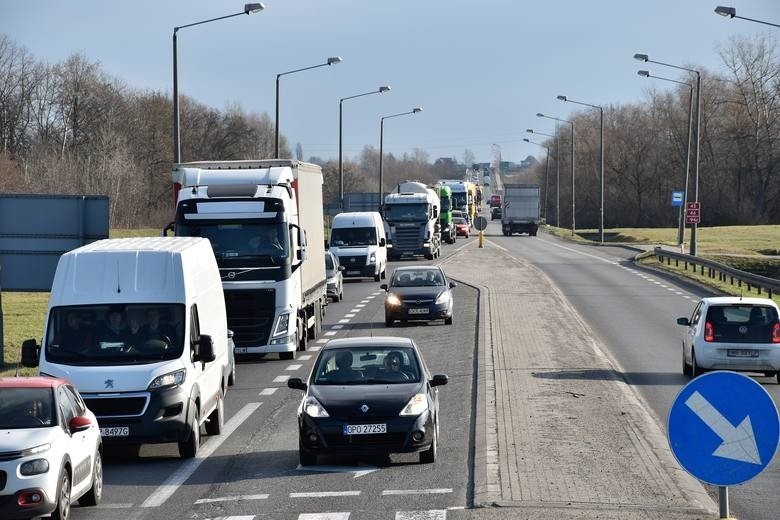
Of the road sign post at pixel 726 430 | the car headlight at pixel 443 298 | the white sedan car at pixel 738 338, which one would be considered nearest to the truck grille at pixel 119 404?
the road sign post at pixel 726 430

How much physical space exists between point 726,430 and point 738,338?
15.0 meters

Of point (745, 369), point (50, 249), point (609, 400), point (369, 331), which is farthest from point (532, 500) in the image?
point (369, 331)

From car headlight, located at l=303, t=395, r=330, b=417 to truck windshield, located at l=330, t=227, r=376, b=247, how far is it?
3593cm

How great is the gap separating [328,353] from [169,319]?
6.67 ft

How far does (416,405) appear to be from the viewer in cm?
1468

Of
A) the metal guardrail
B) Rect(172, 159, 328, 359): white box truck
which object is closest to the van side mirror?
Rect(172, 159, 328, 359): white box truck

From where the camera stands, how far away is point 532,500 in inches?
476

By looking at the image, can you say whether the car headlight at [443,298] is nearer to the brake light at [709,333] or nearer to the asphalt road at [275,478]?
the brake light at [709,333]

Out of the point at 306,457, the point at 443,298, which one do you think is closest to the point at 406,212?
the point at 443,298

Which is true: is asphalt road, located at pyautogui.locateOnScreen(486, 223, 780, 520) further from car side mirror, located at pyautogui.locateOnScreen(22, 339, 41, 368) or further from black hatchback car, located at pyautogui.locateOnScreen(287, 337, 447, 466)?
car side mirror, located at pyautogui.locateOnScreen(22, 339, 41, 368)

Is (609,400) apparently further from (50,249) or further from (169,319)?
(50,249)

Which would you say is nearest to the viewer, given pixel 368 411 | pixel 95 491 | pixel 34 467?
pixel 34 467

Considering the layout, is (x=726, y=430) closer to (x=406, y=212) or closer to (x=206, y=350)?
(x=206, y=350)

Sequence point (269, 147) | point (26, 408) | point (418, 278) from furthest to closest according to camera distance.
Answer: point (269, 147) → point (418, 278) → point (26, 408)
